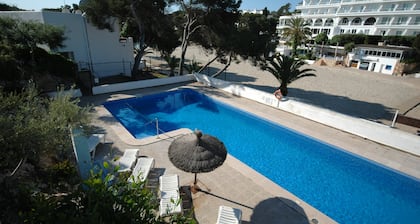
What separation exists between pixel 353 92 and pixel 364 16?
46860 mm

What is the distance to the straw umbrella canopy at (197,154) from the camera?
21.2ft

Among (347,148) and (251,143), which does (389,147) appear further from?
(251,143)

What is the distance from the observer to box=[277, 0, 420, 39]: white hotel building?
48938mm

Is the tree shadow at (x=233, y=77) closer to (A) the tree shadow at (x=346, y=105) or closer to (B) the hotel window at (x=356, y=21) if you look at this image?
(A) the tree shadow at (x=346, y=105)

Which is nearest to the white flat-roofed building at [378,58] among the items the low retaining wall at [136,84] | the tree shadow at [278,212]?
the low retaining wall at [136,84]

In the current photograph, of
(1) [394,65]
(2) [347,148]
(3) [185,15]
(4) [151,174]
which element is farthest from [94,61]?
(1) [394,65]

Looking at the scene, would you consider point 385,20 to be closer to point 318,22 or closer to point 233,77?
point 318,22

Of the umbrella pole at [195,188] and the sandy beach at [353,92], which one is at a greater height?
the sandy beach at [353,92]

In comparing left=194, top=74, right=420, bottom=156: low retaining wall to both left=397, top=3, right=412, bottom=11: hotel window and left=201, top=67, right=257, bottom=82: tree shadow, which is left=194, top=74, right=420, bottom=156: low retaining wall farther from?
left=397, top=3, right=412, bottom=11: hotel window

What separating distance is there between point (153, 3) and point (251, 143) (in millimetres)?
14472

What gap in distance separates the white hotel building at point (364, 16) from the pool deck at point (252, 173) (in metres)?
54.0

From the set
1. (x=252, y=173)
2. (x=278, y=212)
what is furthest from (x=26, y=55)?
(x=278, y=212)

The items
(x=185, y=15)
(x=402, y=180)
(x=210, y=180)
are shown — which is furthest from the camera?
(x=185, y=15)

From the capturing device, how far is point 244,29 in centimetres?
1920
